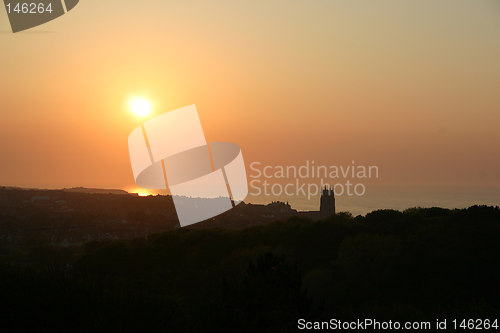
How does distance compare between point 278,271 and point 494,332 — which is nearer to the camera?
point 278,271

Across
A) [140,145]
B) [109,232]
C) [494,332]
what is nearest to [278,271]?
[494,332]

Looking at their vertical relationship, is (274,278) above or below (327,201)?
above

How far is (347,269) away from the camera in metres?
43.3

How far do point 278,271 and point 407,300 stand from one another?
15.2 m

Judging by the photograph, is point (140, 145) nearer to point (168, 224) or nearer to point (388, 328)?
point (388, 328)

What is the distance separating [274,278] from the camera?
27.2 m

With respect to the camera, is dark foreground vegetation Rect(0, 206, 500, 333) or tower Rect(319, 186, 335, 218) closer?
dark foreground vegetation Rect(0, 206, 500, 333)

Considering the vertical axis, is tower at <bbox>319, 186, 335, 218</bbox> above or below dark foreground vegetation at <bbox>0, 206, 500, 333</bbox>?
below

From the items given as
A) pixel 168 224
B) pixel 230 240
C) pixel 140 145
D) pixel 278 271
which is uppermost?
pixel 140 145

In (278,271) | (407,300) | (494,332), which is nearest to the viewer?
(278,271)

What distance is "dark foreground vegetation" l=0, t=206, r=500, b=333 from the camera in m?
26.5

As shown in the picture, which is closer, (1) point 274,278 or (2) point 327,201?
(1) point 274,278

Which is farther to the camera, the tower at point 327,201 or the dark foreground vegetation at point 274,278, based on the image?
the tower at point 327,201

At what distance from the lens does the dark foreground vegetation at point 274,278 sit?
26484 millimetres
